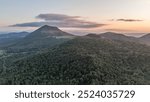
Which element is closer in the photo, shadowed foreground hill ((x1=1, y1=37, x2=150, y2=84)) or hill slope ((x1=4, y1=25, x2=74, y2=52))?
shadowed foreground hill ((x1=1, y1=37, x2=150, y2=84))

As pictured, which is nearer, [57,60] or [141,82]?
[141,82]

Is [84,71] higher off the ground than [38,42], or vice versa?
[84,71]

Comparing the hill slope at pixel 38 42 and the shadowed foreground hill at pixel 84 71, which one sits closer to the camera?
the shadowed foreground hill at pixel 84 71

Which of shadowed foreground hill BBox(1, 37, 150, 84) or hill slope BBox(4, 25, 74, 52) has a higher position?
shadowed foreground hill BBox(1, 37, 150, 84)

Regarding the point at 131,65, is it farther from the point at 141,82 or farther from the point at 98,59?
the point at 141,82

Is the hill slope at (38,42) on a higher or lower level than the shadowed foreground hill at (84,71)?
lower

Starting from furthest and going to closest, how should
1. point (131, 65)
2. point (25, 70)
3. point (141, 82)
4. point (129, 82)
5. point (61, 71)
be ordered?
1. point (131, 65)
2. point (25, 70)
3. point (61, 71)
4. point (141, 82)
5. point (129, 82)

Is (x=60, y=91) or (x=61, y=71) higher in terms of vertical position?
(x=60, y=91)

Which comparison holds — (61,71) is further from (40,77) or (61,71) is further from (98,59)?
(98,59)

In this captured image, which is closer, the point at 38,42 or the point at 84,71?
the point at 84,71

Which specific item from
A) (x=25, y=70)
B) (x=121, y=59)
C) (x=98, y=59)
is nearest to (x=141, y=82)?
(x=98, y=59)

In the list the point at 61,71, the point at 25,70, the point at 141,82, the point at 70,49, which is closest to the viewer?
the point at 141,82
